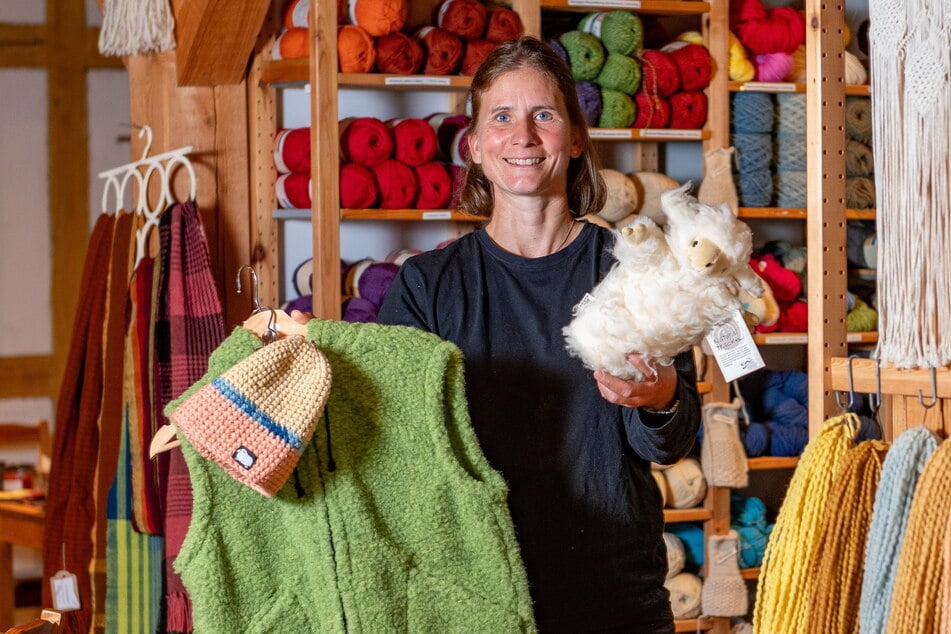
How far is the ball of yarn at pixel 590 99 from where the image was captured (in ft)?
9.68

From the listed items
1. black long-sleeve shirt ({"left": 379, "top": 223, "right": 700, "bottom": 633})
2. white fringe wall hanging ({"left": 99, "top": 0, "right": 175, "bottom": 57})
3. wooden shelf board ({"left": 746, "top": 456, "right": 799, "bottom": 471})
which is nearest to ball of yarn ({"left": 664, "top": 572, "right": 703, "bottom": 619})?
wooden shelf board ({"left": 746, "top": 456, "right": 799, "bottom": 471})

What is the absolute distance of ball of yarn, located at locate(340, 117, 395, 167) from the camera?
275 centimetres

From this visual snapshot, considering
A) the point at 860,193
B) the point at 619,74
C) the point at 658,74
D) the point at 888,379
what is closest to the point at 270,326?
the point at 888,379

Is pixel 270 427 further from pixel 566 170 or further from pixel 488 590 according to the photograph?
pixel 566 170

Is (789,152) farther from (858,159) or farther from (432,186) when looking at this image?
(432,186)

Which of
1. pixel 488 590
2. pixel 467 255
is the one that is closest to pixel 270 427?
pixel 488 590

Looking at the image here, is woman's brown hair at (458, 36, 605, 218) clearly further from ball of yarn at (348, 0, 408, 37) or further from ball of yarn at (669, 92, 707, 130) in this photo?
ball of yarn at (669, 92, 707, 130)

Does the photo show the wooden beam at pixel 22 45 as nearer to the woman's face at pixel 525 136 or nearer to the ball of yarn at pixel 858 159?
the ball of yarn at pixel 858 159

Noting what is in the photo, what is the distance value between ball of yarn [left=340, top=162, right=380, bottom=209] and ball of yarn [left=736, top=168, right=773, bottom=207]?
115 centimetres

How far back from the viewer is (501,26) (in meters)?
2.84

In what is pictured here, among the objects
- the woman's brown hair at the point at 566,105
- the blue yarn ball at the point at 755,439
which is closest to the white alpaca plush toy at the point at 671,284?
the woman's brown hair at the point at 566,105

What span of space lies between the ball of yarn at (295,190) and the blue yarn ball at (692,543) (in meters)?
1.41

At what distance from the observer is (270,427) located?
1.14 metres

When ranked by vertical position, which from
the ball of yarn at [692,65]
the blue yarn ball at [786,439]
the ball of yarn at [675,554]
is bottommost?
the ball of yarn at [675,554]
